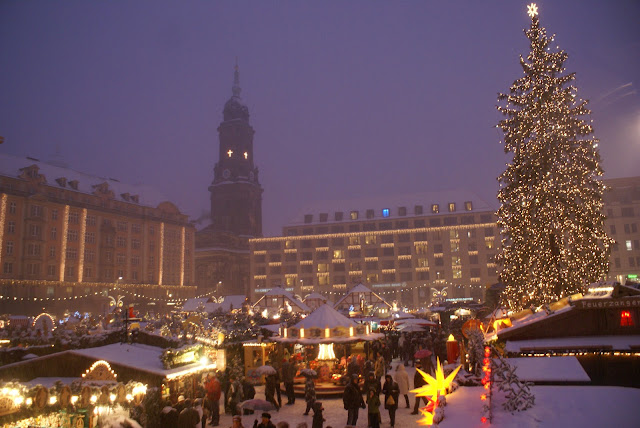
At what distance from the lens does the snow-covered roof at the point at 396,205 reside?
8919 centimetres

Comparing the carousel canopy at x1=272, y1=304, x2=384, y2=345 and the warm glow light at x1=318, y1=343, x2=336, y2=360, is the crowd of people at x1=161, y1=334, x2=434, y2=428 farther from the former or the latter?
the warm glow light at x1=318, y1=343, x2=336, y2=360

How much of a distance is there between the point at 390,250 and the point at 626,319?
77468 mm

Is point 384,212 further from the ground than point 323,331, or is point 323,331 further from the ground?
point 384,212

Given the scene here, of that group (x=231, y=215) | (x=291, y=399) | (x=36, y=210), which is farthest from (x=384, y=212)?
(x=291, y=399)

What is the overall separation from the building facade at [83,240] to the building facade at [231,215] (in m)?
14.9

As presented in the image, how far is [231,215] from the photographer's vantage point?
104 meters

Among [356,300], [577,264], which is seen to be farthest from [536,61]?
[356,300]

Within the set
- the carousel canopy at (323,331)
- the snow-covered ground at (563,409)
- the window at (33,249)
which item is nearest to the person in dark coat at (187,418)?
the snow-covered ground at (563,409)

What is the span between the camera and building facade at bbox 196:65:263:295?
97.4 m

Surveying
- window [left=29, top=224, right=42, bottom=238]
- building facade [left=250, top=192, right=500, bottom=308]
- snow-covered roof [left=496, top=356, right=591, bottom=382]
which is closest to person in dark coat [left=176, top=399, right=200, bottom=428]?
snow-covered roof [left=496, top=356, right=591, bottom=382]

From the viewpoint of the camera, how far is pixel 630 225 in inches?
2734

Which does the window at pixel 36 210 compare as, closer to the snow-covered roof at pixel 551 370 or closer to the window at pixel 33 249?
the window at pixel 33 249

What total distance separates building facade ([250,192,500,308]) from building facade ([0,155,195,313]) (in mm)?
19202

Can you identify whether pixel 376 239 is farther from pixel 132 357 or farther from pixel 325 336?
pixel 132 357
